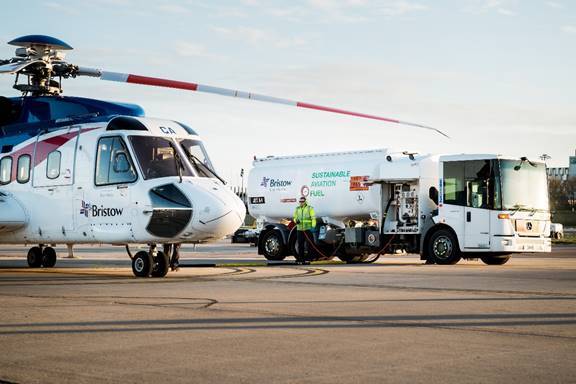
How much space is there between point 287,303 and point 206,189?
5625 mm

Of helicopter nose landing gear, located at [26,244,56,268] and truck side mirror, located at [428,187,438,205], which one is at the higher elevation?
truck side mirror, located at [428,187,438,205]

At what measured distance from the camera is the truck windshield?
81.3 feet

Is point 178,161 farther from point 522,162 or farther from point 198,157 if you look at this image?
point 522,162

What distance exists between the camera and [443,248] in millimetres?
25219

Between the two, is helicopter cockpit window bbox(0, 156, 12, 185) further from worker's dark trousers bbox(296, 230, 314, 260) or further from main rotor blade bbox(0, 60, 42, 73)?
worker's dark trousers bbox(296, 230, 314, 260)

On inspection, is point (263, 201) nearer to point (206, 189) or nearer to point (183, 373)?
point (206, 189)

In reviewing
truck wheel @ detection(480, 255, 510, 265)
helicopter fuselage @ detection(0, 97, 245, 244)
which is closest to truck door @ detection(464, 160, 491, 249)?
truck wheel @ detection(480, 255, 510, 265)

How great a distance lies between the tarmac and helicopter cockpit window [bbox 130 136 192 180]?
2463 millimetres

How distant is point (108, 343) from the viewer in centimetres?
789

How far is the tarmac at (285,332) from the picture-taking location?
21.4ft

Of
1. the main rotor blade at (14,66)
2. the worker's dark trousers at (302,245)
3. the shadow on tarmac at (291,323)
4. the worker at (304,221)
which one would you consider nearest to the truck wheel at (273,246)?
the worker's dark trousers at (302,245)

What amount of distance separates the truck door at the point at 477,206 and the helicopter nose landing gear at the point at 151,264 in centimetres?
1011

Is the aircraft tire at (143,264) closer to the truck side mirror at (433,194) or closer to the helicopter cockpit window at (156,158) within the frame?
the helicopter cockpit window at (156,158)

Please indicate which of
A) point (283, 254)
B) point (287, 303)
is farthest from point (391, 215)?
point (287, 303)
